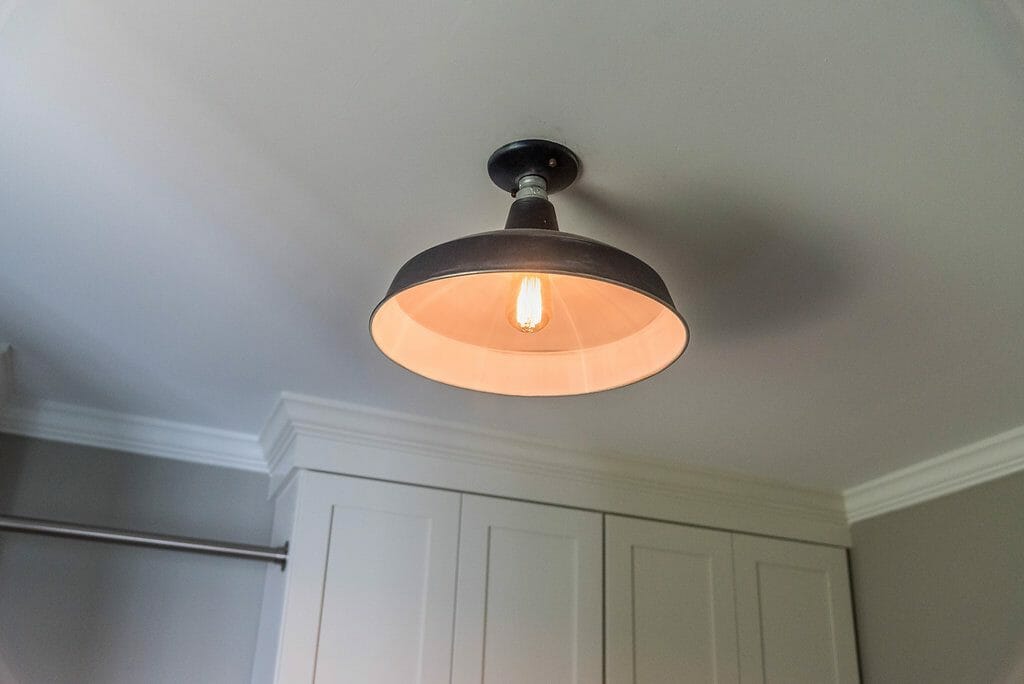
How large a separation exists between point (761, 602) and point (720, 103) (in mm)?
1651

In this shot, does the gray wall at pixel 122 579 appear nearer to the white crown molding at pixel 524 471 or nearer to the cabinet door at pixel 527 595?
the white crown molding at pixel 524 471

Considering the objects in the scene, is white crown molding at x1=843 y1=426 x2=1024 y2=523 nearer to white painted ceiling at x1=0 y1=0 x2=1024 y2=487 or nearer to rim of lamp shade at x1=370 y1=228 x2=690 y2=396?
white painted ceiling at x1=0 y1=0 x2=1024 y2=487

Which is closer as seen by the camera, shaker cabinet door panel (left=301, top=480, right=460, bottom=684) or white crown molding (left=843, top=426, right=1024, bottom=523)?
shaker cabinet door panel (left=301, top=480, right=460, bottom=684)

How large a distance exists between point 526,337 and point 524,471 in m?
1.02

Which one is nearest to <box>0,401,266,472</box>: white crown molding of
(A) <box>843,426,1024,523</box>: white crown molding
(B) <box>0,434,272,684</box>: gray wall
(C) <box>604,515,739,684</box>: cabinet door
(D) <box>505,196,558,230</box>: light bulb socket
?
(B) <box>0,434,272,684</box>: gray wall

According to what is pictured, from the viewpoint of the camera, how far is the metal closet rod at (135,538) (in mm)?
1751

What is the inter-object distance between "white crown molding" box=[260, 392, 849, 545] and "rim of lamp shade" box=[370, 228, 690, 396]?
874 millimetres

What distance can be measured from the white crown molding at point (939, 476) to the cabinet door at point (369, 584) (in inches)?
46.2

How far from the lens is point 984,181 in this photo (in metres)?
1.17

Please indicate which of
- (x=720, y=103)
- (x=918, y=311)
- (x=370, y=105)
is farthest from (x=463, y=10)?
(x=918, y=311)

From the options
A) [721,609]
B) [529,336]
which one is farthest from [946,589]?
[529,336]

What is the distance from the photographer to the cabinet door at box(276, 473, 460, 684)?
1812mm

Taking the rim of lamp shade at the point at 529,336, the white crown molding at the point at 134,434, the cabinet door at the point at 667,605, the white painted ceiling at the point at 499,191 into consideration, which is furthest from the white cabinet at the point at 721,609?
the rim of lamp shade at the point at 529,336

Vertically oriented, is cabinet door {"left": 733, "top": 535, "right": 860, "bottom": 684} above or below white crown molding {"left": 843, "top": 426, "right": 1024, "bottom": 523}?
below
